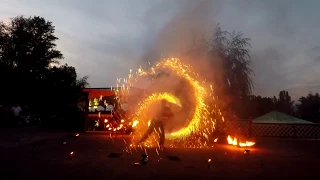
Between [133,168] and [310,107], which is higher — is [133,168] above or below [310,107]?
below

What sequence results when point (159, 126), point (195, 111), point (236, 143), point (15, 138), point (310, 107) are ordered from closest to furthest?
1. point (15, 138)
2. point (159, 126)
3. point (236, 143)
4. point (195, 111)
5. point (310, 107)

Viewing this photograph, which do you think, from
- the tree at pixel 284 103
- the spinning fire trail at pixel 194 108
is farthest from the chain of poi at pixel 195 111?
the tree at pixel 284 103

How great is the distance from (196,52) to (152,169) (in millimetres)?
18083

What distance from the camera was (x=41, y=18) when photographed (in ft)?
148

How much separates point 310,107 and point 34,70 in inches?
1398

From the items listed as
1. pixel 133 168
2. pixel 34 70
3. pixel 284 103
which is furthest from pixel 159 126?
pixel 284 103

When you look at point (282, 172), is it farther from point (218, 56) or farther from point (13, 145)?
point (218, 56)

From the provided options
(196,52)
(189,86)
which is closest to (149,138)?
(189,86)

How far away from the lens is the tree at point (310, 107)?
4769cm

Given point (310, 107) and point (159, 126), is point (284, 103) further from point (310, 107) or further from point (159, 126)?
point (159, 126)

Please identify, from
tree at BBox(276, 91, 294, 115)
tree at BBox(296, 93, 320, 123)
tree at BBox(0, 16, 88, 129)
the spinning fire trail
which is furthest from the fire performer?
tree at BBox(276, 91, 294, 115)

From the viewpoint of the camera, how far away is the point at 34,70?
38.8 m

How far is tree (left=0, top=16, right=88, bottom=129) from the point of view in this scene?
30.6 m

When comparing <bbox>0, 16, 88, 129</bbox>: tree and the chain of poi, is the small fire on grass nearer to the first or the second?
the chain of poi
